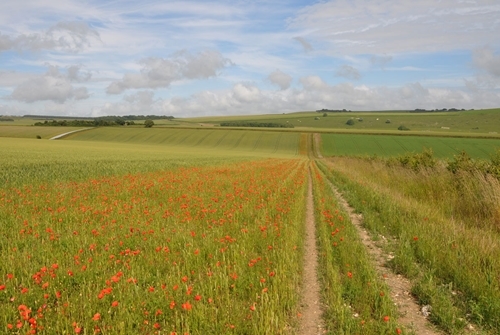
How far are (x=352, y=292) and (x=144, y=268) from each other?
12.0 feet

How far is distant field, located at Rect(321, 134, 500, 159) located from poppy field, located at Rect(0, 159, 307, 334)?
244 ft

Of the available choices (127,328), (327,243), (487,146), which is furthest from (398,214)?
(487,146)

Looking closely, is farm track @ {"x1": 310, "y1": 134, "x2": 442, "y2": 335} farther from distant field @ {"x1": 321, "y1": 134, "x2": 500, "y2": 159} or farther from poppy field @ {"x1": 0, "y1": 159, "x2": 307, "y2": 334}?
distant field @ {"x1": 321, "y1": 134, "x2": 500, "y2": 159}

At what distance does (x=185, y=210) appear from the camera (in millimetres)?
10664

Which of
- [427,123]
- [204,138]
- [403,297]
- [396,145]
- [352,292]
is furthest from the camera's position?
[427,123]

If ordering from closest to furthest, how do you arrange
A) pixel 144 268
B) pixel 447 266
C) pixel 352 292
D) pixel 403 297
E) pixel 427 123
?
pixel 352 292 < pixel 403 297 < pixel 144 268 < pixel 447 266 < pixel 427 123

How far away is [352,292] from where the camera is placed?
5523 millimetres

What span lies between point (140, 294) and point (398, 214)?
907 cm

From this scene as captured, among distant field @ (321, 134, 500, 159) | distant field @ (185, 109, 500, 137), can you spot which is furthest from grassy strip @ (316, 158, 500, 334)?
distant field @ (185, 109, 500, 137)

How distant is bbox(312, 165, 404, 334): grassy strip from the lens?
4527 millimetres

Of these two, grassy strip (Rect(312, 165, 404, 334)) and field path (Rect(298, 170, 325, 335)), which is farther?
field path (Rect(298, 170, 325, 335))

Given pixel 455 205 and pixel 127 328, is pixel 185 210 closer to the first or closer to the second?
pixel 127 328

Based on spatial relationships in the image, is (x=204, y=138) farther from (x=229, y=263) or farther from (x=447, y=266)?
(x=447, y=266)

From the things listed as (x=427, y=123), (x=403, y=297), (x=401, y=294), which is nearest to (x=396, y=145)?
(x=427, y=123)
